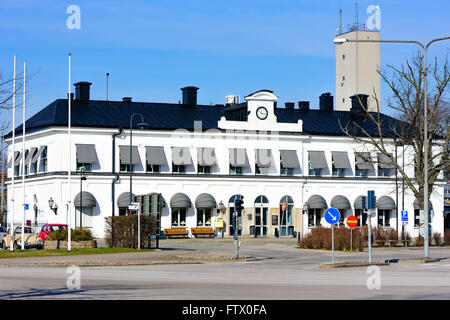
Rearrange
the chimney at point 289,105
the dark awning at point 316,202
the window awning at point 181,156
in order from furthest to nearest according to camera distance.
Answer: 1. the chimney at point 289,105
2. the dark awning at point 316,202
3. the window awning at point 181,156

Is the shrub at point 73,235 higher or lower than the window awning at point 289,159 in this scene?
lower

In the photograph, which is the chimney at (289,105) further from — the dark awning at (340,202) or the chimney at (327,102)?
the dark awning at (340,202)

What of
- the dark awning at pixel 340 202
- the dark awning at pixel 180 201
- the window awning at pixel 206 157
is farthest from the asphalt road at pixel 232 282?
the dark awning at pixel 340 202

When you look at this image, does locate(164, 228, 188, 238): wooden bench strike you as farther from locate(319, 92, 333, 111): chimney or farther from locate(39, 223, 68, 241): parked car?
locate(319, 92, 333, 111): chimney

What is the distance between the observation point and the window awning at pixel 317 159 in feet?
262

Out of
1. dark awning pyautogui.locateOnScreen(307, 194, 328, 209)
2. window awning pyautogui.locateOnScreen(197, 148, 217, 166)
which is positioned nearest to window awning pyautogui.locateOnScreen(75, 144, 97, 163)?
window awning pyautogui.locateOnScreen(197, 148, 217, 166)

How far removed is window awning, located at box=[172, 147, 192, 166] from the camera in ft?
249

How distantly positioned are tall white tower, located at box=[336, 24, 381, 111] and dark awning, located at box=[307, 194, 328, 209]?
43049mm

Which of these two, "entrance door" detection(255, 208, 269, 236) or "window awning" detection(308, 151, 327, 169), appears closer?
"entrance door" detection(255, 208, 269, 236)

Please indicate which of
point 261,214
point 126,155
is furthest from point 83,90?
point 261,214

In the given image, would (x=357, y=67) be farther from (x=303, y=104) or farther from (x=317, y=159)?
(x=317, y=159)

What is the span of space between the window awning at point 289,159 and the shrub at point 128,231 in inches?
1288
